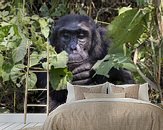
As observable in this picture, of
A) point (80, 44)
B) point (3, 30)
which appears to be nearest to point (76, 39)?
point (80, 44)

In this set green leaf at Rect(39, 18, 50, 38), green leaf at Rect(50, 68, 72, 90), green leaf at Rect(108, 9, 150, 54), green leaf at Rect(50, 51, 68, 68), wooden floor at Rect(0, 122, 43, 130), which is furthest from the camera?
green leaf at Rect(39, 18, 50, 38)

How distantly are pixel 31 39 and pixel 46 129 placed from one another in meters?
2.07

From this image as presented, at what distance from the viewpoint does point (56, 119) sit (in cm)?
308

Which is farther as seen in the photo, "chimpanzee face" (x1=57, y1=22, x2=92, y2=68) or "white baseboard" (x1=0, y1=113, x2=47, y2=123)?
"white baseboard" (x1=0, y1=113, x2=47, y2=123)

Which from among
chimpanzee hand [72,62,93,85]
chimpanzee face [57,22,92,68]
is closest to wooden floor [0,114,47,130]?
chimpanzee hand [72,62,93,85]

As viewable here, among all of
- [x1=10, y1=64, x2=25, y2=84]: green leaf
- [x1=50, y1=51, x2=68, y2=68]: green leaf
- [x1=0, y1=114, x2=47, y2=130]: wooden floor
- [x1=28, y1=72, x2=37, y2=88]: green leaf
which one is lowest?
[x1=0, y1=114, x2=47, y2=130]: wooden floor

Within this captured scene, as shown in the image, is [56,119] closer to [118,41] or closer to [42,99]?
[118,41]

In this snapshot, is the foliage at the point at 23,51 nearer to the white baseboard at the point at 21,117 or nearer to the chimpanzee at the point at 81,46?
the chimpanzee at the point at 81,46

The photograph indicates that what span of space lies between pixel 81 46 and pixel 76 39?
0.37ft

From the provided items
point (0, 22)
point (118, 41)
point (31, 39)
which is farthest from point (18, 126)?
point (118, 41)

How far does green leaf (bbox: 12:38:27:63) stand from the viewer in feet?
→ 15.7

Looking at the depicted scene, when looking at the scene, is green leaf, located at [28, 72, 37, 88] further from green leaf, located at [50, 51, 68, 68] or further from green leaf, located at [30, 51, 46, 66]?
green leaf, located at [50, 51, 68, 68]

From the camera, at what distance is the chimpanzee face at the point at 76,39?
15.4 feet

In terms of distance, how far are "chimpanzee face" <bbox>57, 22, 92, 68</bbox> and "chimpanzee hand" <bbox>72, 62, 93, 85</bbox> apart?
10 cm
